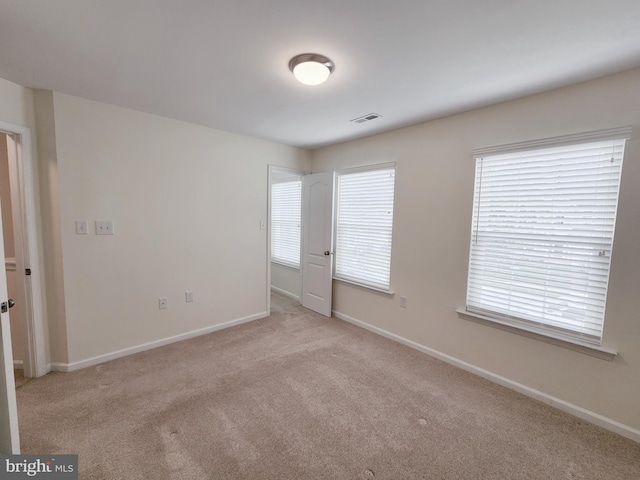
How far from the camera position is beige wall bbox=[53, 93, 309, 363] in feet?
7.91

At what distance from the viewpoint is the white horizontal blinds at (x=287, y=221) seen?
15.6 ft

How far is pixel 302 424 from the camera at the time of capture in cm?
188

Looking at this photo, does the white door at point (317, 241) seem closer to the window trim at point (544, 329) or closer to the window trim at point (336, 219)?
the window trim at point (336, 219)

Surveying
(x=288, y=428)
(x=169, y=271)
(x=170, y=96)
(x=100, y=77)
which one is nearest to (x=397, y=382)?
(x=288, y=428)

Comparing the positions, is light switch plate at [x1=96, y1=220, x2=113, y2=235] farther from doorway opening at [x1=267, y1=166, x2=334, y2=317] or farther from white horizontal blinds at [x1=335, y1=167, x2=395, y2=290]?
white horizontal blinds at [x1=335, y1=167, x2=395, y2=290]

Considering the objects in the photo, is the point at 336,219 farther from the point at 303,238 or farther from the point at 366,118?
the point at 366,118

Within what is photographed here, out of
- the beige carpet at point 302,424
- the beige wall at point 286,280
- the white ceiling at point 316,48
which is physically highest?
the white ceiling at point 316,48

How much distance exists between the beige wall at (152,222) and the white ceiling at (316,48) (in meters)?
0.42

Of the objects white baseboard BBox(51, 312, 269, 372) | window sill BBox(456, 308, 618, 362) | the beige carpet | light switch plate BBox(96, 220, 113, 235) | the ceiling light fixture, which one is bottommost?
the beige carpet

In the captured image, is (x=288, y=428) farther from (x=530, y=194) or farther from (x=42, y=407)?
(x=530, y=194)

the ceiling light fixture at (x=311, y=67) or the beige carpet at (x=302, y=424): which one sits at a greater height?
the ceiling light fixture at (x=311, y=67)

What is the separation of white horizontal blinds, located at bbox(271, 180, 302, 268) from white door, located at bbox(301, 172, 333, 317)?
19.3 inches

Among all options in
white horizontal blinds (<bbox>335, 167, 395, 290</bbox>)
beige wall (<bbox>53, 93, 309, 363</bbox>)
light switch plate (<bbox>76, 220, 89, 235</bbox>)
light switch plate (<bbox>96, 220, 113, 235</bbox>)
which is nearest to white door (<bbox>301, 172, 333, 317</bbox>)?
white horizontal blinds (<bbox>335, 167, 395, 290</bbox>)

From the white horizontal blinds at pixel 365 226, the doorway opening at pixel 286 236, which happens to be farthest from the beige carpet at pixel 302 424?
the doorway opening at pixel 286 236
